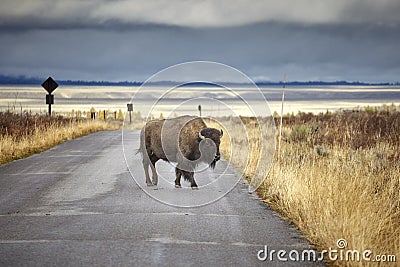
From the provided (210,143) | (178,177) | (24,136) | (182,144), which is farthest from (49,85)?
(210,143)

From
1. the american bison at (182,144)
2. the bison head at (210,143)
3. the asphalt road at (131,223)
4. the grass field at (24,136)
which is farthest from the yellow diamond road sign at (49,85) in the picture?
the bison head at (210,143)

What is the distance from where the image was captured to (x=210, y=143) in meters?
14.7

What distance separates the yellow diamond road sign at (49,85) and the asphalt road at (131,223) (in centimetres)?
2514

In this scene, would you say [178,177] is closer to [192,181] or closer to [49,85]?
[192,181]

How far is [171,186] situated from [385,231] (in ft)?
21.7

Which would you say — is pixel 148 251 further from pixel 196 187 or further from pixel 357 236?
pixel 196 187

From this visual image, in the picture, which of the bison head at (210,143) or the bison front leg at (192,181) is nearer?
the bison head at (210,143)

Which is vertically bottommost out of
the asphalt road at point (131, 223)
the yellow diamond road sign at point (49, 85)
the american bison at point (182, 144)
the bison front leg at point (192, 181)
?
the asphalt road at point (131, 223)

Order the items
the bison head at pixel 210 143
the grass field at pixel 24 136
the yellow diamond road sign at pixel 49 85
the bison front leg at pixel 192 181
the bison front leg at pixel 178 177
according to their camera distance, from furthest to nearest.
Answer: the yellow diamond road sign at pixel 49 85 → the grass field at pixel 24 136 → the bison front leg at pixel 178 177 → the bison front leg at pixel 192 181 → the bison head at pixel 210 143

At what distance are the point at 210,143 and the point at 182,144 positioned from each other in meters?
0.83

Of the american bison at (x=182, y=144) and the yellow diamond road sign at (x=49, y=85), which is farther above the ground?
the yellow diamond road sign at (x=49, y=85)

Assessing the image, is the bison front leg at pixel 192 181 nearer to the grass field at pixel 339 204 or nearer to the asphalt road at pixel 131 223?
the asphalt road at pixel 131 223

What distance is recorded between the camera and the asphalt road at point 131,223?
8477 mm

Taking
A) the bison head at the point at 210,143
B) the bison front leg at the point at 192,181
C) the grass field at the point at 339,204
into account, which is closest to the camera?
the grass field at the point at 339,204
